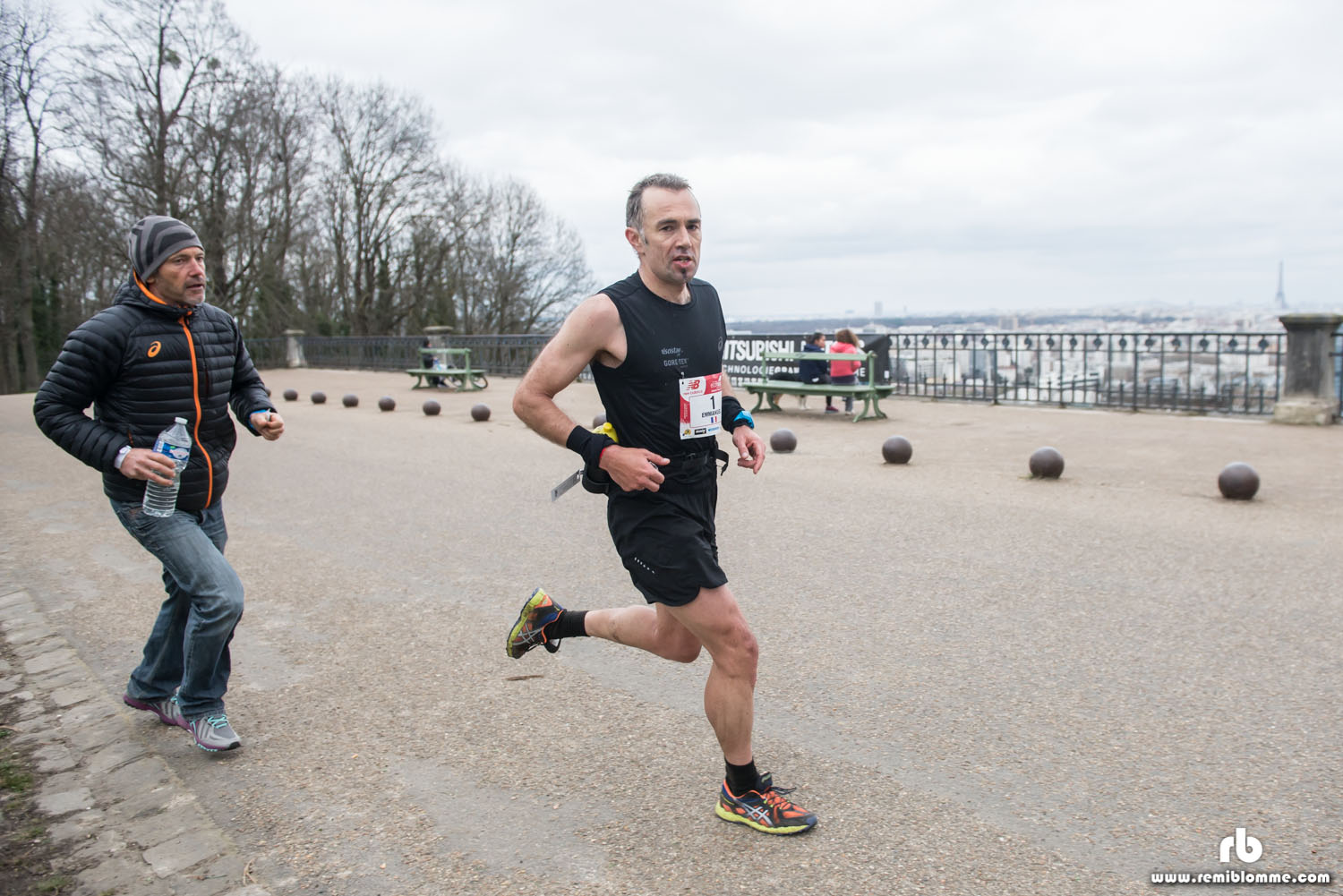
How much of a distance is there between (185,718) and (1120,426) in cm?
1317

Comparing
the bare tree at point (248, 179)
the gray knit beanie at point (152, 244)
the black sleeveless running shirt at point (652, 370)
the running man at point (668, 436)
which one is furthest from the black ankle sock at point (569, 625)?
the bare tree at point (248, 179)

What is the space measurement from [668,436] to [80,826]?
227cm

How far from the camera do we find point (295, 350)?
38750mm

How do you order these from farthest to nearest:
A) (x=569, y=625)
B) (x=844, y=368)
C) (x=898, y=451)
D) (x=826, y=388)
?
(x=844, y=368) → (x=826, y=388) → (x=898, y=451) → (x=569, y=625)

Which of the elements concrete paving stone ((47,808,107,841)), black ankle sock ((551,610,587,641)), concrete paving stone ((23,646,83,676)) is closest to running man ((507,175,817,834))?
black ankle sock ((551,610,587,641))

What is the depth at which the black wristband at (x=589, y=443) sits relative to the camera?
3262 millimetres

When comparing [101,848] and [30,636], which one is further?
[30,636]

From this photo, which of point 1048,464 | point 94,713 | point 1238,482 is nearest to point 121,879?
point 94,713

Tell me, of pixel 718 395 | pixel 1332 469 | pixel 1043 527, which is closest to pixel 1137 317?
pixel 1332 469

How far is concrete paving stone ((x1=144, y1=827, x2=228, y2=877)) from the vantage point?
10.2ft

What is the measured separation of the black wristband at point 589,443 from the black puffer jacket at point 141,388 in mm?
1342

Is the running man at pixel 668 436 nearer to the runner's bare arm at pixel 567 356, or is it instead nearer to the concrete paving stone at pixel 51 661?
the runner's bare arm at pixel 567 356

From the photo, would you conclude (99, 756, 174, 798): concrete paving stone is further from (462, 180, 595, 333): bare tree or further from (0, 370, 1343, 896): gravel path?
(462, 180, 595, 333): bare tree

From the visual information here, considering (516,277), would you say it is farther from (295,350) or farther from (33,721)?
(33,721)
